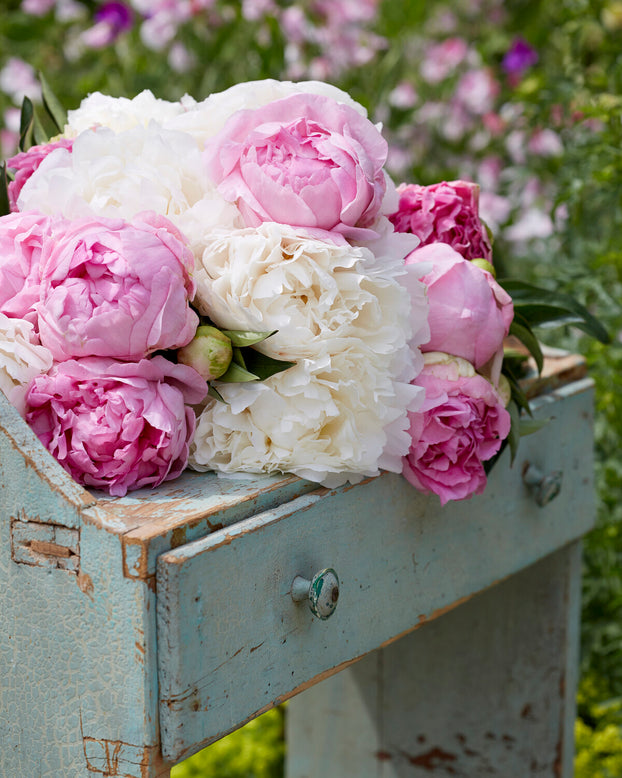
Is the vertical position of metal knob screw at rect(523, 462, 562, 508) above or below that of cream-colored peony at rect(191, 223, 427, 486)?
below

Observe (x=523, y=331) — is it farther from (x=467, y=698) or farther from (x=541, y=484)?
(x=467, y=698)

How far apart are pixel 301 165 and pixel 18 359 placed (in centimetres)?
24

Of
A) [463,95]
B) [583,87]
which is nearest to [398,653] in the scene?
[583,87]

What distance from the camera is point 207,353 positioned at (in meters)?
0.68

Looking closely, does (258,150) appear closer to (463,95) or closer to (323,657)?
(323,657)

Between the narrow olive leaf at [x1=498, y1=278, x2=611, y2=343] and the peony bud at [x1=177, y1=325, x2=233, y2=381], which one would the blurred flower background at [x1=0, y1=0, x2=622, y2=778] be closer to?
the narrow olive leaf at [x1=498, y1=278, x2=611, y2=343]

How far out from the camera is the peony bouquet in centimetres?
64

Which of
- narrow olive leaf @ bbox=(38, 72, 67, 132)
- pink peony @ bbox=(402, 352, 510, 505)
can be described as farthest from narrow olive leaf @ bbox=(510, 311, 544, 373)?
narrow olive leaf @ bbox=(38, 72, 67, 132)

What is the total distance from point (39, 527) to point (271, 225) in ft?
0.86

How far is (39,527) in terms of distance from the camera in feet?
2.03

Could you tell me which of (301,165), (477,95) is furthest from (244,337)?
(477,95)

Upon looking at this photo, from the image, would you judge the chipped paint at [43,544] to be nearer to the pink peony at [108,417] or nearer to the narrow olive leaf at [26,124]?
the pink peony at [108,417]

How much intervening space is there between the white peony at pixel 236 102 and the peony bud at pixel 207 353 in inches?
7.4

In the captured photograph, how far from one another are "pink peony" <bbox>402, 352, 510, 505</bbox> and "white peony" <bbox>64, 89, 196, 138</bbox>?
32 cm
